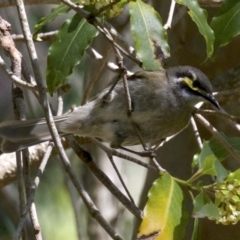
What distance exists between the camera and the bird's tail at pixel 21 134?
1956 millimetres

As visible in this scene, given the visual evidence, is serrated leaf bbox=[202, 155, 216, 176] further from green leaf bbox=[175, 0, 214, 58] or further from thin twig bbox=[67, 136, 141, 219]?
green leaf bbox=[175, 0, 214, 58]

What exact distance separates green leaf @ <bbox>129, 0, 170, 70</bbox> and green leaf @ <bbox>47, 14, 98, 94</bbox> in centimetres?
16

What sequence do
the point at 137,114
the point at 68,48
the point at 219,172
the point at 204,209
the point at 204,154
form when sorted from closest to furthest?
the point at 204,209 < the point at 219,172 < the point at 204,154 < the point at 68,48 < the point at 137,114

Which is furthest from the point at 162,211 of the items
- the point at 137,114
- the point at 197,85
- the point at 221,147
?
the point at 197,85

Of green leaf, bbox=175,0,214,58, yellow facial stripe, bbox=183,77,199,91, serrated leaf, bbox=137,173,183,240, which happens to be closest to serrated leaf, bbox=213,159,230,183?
serrated leaf, bbox=137,173,183,240

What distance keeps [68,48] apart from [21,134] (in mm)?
530

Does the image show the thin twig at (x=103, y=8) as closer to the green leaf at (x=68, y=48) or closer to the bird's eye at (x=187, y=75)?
the green leaf at (x=68, y=48)

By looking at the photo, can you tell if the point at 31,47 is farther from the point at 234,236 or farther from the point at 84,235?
the point at 84,235

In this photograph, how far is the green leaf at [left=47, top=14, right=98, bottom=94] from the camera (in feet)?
5.24

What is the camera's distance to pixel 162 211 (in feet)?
4.37

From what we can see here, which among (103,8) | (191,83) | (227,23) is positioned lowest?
(191,83)

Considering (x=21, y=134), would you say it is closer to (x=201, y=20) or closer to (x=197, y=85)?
(x=197, y=85)

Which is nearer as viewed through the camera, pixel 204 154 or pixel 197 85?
pixel 204 154

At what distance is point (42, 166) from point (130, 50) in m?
0.57
